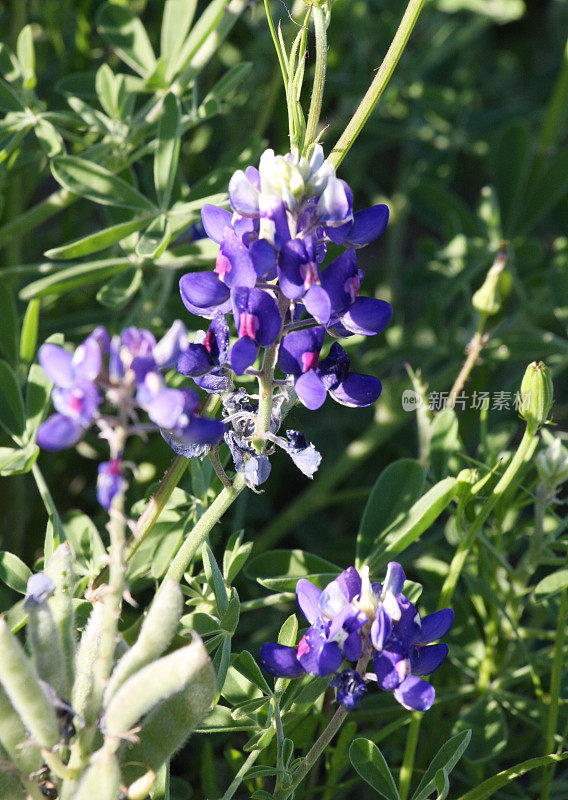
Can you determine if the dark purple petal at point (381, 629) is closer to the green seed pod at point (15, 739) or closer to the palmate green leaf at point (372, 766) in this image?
the palmate green leaf at point (372, 766)

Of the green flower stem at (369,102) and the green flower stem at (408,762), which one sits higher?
the green flower stem at (369,102)

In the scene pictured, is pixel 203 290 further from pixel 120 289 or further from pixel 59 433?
pixel 120 289

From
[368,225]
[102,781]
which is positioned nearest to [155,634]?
[102,781]

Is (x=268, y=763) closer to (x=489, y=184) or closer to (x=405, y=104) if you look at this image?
(x=405, y=104)

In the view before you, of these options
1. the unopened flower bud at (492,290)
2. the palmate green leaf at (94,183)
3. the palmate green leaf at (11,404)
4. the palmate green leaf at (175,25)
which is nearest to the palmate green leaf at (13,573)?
the palmate green leaf at (11,404)

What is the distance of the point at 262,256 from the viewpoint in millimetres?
1157

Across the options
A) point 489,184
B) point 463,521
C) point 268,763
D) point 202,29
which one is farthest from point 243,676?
point 489,184

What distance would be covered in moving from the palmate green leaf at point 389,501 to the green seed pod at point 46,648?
637mm

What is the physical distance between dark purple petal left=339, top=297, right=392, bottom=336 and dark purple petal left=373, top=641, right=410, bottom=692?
0.43 m

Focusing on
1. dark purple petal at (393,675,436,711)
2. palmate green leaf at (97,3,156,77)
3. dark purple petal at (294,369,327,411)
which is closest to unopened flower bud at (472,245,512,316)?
dark purple petal at (294,369,327,411)

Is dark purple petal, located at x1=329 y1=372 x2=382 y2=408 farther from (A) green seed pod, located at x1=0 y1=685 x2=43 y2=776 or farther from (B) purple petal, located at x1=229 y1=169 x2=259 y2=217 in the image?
(A) green seed pod, located at x1=0 y1=685 x2=43 y2=776

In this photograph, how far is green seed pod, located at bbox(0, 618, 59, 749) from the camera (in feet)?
3.31

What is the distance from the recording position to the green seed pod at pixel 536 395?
138cm

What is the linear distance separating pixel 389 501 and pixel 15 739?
80 centimetres
